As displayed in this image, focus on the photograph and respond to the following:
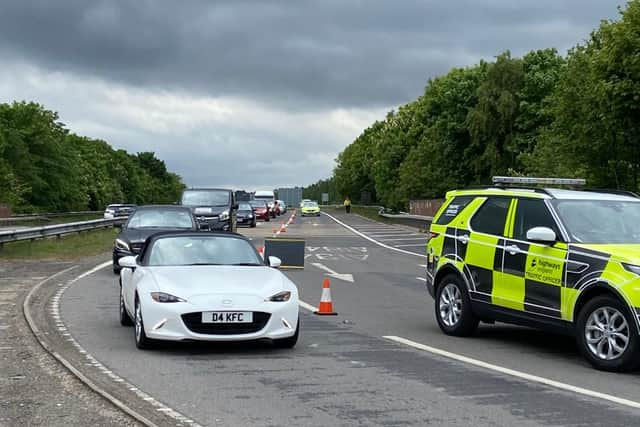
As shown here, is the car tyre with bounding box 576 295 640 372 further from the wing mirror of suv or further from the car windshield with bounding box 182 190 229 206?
the car windshield with bounding box 182 190 229 206

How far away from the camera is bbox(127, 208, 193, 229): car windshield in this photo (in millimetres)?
21719

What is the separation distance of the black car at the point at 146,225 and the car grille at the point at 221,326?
10.7m

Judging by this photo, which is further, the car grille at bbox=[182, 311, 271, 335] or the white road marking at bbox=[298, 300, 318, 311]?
the white road marking at bbox=[298, 300, 318, 311]

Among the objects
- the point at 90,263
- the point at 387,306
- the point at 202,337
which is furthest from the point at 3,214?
the point at 202,337

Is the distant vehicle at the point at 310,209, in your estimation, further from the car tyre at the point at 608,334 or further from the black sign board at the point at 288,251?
the car tyre at the point at 608,334

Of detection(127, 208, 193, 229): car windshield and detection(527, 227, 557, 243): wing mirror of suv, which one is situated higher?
detection(527, 227, 557, 243): wing mirror of suv

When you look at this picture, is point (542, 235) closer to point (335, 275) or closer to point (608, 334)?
point (608, 334)

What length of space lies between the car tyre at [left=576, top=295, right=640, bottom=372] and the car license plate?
3376mm

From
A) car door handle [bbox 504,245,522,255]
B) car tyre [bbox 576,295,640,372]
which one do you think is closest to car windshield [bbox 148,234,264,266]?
car door handle [bbox 504,245,522,255]

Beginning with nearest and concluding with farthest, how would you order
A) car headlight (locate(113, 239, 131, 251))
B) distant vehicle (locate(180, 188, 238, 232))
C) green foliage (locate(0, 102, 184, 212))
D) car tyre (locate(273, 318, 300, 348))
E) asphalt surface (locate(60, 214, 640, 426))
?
asphalt surface (locate(60, 214, 640, 426)) → car tyre (locate(273, 318, 300, 348)) → car headlight (locate(113, 239, 131, 251)) → distant vehicle (locate(180, 188, 238, 232)) → green foliage (locate(0, 102, 184, 212))

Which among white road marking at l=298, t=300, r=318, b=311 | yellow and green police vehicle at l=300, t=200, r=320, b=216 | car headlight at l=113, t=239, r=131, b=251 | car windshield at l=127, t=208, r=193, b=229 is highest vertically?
car windshield at l=127, t=208, r=193, b=229

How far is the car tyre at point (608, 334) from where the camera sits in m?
8.75

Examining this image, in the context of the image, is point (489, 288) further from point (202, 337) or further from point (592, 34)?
point (592, 34)

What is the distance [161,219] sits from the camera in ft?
72.5
